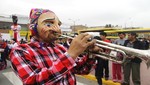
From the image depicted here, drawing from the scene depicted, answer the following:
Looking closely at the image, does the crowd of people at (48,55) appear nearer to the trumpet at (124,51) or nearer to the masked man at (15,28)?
the trumpet at (124,51)

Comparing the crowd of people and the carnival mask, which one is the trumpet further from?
the carnival mask

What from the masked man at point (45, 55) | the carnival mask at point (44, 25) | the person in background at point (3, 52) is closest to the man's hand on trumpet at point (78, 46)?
the masked man at point (45, 55)

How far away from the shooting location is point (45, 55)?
6.21 ft

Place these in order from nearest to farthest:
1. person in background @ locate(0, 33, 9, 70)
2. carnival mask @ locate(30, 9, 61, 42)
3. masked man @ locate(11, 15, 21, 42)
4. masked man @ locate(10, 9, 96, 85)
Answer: masked man @ locate(10, 9, 96, 85), carnival mask @ locate(30, 9, 61, 42), masked man @ locate(11, 15, 21, 42), person in background @ locate(0, 33, 9, 70)

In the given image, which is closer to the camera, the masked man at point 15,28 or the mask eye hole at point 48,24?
the mask eye hole at point 48,24

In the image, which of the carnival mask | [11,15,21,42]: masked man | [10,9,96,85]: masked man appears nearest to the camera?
[10,9,96,85]: masked man

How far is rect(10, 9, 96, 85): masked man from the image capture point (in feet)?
5.54

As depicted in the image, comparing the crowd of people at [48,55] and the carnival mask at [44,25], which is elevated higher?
the carnival mask at [44,25]

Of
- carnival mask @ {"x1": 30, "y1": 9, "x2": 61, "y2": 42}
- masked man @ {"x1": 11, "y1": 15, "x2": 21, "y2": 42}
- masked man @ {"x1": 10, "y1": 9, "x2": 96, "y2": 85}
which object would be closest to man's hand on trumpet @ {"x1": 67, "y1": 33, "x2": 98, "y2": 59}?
masked man @ {"x1": 10, "y1": 9, "x2": 96, "y2": 85}

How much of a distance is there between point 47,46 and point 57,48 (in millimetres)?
109

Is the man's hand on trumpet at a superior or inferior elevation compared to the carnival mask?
inferior

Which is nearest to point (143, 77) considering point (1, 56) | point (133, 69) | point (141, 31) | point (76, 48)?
point (133, 69)

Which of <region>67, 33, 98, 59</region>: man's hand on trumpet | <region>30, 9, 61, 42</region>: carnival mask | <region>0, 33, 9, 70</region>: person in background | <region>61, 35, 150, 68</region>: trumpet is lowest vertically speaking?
<region>0, 33, 9, 70</region>: person in background

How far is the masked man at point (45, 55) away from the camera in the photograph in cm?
169
